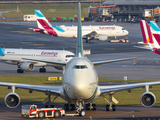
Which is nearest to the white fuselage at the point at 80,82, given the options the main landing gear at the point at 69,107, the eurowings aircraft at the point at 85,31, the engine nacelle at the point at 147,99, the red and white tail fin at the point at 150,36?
the engine nacelle at the point at 147,99

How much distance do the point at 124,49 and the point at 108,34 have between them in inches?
916

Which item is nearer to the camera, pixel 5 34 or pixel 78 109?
pixel 78 109

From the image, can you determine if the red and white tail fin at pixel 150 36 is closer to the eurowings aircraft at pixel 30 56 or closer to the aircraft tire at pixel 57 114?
the eurowings aircraft at pixel 30 56

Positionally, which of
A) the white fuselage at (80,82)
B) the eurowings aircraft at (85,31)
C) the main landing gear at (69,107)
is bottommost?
the main landing gear at (69,107)

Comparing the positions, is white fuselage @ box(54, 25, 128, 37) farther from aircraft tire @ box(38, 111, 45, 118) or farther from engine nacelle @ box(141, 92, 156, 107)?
engine nacelle @ box(141, 92, 156, 107)

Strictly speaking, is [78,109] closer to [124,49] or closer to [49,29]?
[124,49]

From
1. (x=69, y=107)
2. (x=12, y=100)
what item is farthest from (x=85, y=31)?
(x=12, y=100)

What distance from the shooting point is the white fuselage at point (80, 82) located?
26658mm

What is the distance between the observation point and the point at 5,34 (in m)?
154

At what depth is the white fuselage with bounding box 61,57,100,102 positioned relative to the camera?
26658 millimetres

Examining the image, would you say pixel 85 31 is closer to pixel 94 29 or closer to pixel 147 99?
pixel 94 29

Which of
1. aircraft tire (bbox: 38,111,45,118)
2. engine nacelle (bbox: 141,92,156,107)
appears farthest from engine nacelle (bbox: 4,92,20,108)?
engine nacelle (bbox: 141,92,156,107)

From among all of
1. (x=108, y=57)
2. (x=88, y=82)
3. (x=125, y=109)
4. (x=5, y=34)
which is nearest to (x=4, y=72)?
(x=108, y=57)

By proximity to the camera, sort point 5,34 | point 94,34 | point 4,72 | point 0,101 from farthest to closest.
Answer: point 5,34 < point 94,34 < point 4,72 < point 0,101
